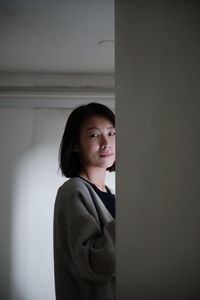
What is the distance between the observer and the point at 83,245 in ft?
4.21

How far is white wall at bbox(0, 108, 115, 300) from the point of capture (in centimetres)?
362

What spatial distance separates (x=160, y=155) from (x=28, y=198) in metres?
2.85

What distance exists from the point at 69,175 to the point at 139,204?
30.3 inches

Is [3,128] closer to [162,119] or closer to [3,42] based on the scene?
[3,42]

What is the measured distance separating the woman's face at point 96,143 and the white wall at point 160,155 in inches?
22.6

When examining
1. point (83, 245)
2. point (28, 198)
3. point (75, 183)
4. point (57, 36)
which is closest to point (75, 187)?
point (75, 183)

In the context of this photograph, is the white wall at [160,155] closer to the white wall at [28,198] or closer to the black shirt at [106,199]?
the black shirt at [106,199]

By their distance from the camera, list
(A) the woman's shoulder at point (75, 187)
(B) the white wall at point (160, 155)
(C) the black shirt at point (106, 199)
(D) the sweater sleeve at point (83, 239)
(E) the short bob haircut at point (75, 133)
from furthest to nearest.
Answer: (E) the short bob haircut at point (75, 133) < (C) the black shirt at point (106, 199) < (A) the woman's shoulder at point (75, 187) < (D) the sweater sleeve at point (83, 239) < (B) the white wall at point (160, 155)

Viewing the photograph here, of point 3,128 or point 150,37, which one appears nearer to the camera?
point 150,37

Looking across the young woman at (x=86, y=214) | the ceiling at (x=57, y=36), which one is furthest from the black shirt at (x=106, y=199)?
the ceiling at (x=57, y=36)

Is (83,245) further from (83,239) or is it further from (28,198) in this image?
(28,198)

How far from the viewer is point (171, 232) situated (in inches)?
36.8

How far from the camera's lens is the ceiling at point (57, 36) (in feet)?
6.94

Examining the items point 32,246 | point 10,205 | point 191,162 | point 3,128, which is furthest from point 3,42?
point 191,162
